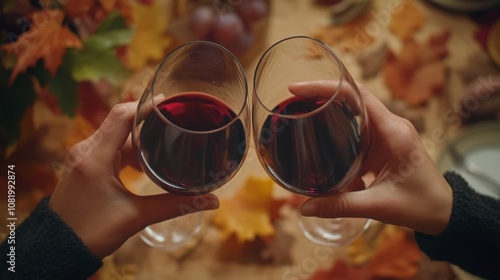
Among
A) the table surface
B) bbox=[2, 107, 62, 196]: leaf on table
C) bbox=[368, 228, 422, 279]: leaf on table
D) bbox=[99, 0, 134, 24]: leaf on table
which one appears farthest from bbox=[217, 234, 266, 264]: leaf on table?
bbox=[99, 0, 134, 24]: leaf on table

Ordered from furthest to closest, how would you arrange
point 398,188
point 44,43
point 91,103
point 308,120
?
point 91,103 < point 44,43 < point 398,188 < point 308,120

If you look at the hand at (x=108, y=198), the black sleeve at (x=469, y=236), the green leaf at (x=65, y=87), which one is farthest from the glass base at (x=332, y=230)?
the green leaf at (x=65, y=87)

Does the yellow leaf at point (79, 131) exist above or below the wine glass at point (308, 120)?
below

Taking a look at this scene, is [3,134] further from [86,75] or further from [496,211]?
[496,211]

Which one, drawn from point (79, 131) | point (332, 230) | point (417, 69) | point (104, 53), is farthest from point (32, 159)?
point (417, 69)

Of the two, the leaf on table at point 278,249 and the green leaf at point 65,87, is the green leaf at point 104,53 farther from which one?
the leaf on table at point 278,249

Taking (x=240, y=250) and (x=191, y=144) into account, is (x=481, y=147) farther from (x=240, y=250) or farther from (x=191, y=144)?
(x=191, y=144)
